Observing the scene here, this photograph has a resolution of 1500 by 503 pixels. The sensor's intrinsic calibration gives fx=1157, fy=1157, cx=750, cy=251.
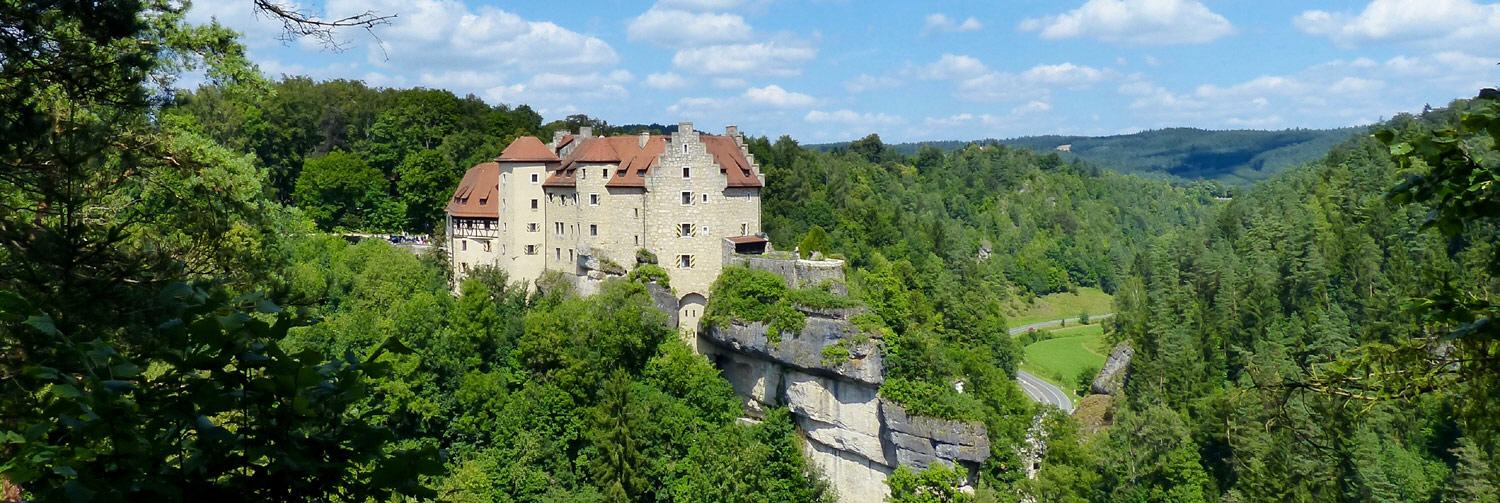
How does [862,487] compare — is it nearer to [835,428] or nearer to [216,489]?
[835,428]

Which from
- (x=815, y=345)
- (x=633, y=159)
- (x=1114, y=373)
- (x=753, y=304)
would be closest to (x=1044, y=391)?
(x=1114, y=373)

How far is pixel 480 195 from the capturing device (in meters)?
42.5

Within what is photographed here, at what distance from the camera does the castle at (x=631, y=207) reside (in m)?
36.8

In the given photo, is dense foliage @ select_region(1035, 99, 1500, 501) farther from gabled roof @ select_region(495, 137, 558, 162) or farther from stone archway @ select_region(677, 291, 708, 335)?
gabled roof @ select_region(495, 137, 558, 162)

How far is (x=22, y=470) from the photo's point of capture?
477 cm

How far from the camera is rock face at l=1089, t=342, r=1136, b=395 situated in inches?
2389

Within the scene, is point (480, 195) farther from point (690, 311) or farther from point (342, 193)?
point (342, 193)

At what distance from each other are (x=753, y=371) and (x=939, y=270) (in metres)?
27.0

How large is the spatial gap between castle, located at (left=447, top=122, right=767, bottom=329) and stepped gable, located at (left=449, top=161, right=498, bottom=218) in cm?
131

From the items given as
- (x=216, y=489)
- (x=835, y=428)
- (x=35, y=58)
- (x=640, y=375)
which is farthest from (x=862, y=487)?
(x=216, y=489)

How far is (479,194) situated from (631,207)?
812 centimetres

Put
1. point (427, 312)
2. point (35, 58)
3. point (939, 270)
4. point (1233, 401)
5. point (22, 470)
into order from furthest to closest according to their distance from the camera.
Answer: point (939, 270)
point (427, 312)
point (35, 58)
point (1233, 401)
point (22, 470)

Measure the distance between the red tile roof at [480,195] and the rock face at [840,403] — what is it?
31.6 ft

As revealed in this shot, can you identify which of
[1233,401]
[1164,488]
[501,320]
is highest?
[1233,401]
